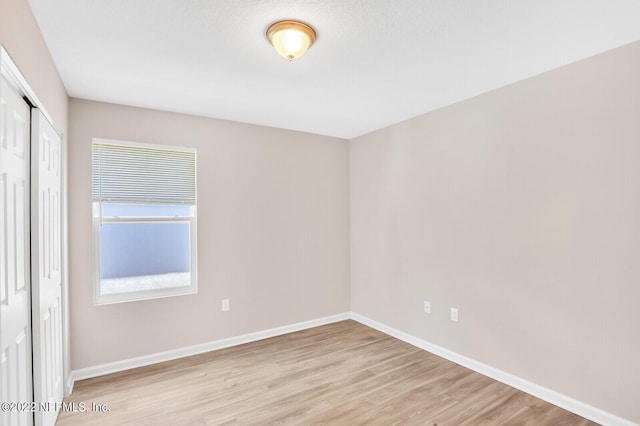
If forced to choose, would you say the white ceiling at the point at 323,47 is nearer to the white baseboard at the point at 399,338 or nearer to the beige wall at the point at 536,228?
the beige wall at the point at 536,228

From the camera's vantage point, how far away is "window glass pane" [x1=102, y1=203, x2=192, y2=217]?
3.12 m

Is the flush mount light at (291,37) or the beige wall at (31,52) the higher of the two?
the flush mount light at (291,37)

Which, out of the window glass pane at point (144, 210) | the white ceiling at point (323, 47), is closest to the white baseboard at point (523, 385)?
the white ceiling at point (323, 47)

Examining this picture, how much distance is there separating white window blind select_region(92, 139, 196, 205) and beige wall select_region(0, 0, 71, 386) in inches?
19.9

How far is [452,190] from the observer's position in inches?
129


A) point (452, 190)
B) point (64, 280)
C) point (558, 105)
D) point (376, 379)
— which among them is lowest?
point (376, 379)

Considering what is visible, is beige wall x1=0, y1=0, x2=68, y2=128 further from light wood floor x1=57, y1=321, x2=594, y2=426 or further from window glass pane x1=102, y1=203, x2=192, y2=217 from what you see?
light wood floor x1=57, y1=321, x2=594, y2=426

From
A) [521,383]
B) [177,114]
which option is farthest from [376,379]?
[177,114]

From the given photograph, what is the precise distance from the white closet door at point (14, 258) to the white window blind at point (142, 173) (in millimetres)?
1326

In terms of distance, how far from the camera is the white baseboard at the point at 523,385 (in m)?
2.25

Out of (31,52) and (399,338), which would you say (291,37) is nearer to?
(31,52)

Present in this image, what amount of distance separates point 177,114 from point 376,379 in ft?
10.7

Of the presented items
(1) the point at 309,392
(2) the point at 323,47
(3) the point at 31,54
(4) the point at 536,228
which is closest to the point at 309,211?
(1) the point at 309,392

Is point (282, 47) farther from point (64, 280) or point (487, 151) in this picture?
point (64, 280)
